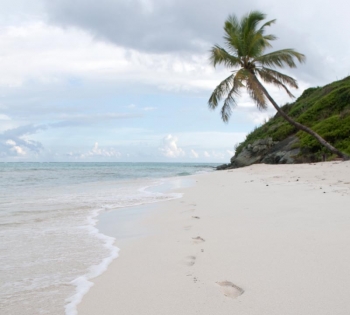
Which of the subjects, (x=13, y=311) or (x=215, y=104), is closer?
(x=13, y=311)

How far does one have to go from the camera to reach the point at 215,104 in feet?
55.9

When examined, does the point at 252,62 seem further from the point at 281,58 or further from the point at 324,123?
the point at 324,123

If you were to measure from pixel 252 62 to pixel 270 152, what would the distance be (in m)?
8.49

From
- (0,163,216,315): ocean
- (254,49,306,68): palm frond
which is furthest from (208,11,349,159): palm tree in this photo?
(0,163,216,315): ocean

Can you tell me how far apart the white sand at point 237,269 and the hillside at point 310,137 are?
14173 mm

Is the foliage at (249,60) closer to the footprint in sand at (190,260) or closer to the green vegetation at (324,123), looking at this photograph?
the green vegetation at (324,123)

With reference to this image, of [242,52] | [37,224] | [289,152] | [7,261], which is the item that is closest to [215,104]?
[242,52]

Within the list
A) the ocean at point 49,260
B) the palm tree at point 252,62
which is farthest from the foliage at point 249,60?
the ocean at point 49,260

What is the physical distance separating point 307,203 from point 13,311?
4.45m

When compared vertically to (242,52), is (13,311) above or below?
below

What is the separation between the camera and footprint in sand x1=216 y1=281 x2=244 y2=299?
237cm

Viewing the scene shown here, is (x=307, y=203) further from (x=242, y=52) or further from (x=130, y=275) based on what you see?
(x=242, y=52)

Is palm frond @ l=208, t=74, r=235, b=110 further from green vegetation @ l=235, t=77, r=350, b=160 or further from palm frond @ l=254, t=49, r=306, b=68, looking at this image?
green vegetation @ l=235, t=77, r=350, b=160

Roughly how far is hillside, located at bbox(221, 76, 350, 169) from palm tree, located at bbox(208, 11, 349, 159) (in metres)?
3.20
